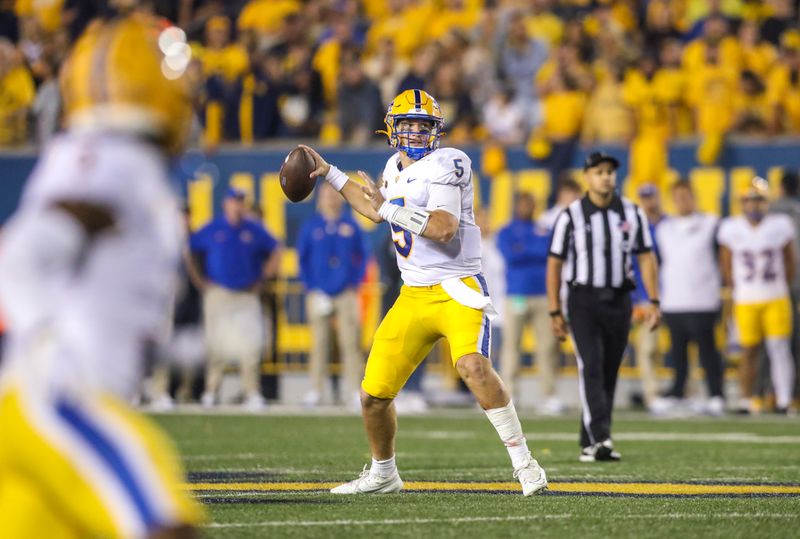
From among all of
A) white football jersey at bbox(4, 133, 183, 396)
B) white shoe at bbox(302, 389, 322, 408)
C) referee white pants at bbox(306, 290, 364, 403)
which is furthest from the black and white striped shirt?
white football jersey at bbox(4, 133, 183, 396)

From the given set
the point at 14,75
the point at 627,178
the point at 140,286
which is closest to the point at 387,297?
the point at 627,178

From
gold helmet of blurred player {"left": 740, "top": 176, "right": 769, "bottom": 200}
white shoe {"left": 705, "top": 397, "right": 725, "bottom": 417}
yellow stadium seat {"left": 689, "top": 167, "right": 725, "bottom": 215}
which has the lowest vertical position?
white shoe {"left": 705, "top": 397, "right": 725, "bottom": 417}

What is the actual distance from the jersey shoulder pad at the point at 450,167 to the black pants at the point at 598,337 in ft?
7.36

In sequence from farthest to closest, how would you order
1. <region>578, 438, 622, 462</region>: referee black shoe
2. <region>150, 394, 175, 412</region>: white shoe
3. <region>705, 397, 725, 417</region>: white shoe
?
<region>150, 394, 175, 412</region>: white shoe → <region>705, 397, 725, 417</region>: white shoe → <region>578, 438, 622, 462</region>: referee black shoe

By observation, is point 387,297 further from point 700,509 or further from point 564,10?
point 700,509

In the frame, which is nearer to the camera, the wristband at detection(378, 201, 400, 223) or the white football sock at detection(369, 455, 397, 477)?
the wristband at detection(378, 201, 400, 223)

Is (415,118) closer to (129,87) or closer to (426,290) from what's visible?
(426,290)

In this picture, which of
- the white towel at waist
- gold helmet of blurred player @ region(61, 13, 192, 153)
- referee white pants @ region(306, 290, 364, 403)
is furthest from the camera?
referee white pants @ region(306, 290, 364, 403)

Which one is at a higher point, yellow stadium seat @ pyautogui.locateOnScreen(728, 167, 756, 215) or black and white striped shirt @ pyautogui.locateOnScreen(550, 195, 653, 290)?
yellow stadium seat @ pyautogui.locateOnScreen(728, 167, 756, 215)

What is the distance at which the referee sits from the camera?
8.99 metres

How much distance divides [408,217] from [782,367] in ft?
23.3

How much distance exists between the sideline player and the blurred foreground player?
3.40 metres

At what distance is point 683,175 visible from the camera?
14.9 m

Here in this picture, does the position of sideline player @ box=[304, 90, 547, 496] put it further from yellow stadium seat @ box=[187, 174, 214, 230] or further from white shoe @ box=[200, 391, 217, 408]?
yellow stadium seat @ box=[187, 174, 214, 230]
